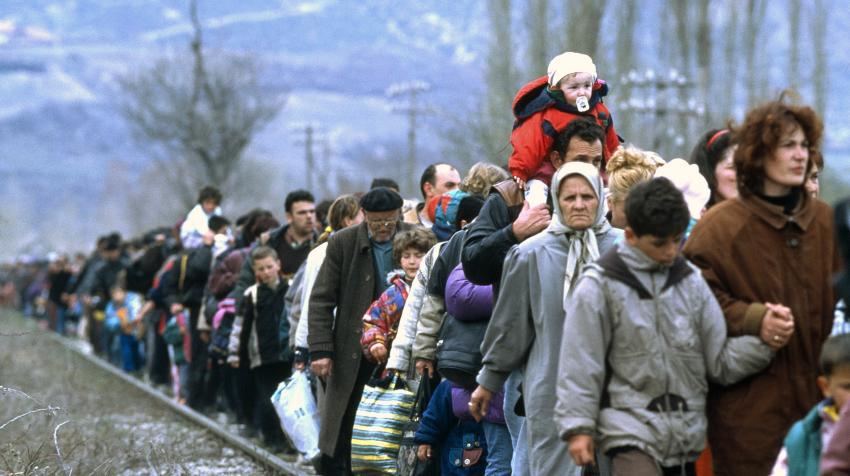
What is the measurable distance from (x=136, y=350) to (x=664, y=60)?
17.8m

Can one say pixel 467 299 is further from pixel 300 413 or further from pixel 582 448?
pixel 300 413

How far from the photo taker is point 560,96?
7223 mm

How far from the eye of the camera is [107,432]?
13836 millimetres

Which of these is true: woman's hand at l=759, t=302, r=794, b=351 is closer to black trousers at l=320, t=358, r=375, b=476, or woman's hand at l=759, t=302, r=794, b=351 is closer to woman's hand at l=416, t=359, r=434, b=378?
woman's hand at l=416, t=359, r=434, b=378

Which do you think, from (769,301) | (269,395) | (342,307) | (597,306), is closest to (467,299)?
(597,306)

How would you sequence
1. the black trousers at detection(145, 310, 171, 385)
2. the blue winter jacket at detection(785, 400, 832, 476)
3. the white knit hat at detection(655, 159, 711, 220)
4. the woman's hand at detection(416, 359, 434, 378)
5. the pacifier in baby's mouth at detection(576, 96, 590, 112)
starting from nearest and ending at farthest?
the blue winter jacket at detection(785, 400, 832, 476)
the white knit hat at detection(655, 159, 711, 220)
the pacifier in baby's mouth at detection(576, 96, 590, 112)
the woman's hand at detection(416, 359, 434, 378)
the black trousers at detection(145, 310, 171, 385)

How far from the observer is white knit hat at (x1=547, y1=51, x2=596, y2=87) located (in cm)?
712

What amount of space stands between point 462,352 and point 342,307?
222 cm

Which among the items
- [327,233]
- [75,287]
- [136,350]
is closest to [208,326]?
[327,233]

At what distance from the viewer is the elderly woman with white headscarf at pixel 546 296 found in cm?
630

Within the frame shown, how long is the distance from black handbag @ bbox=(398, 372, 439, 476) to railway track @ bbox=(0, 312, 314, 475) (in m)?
1.92

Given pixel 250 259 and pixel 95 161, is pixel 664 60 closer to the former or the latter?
pixel 250 259

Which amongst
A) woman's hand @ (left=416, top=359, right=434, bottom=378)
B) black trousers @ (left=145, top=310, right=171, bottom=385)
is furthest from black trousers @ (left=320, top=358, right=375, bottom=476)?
black trousers @ (left=145, top=310, right=171, bottom=385)

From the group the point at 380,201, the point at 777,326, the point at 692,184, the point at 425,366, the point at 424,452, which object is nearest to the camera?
the point at 777,326
